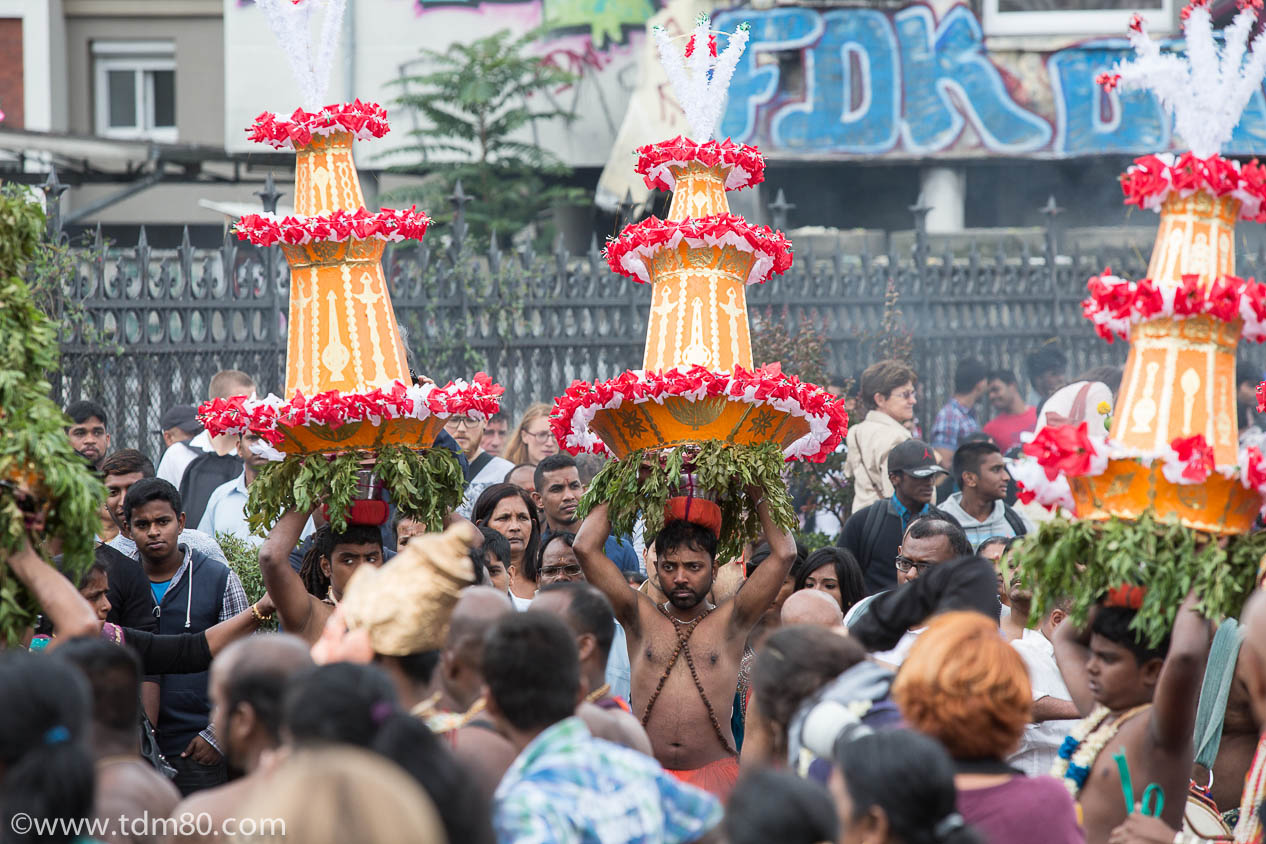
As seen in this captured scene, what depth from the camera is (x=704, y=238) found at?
657 cm

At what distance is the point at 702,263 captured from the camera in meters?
6.67

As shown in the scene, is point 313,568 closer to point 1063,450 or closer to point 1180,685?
point 1063,450

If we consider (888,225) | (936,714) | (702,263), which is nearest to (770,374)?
(702,263)

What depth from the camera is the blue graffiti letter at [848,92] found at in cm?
1739

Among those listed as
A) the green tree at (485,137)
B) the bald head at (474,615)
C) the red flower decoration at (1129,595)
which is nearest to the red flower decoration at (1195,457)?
the red flower decoration at (1129,595)

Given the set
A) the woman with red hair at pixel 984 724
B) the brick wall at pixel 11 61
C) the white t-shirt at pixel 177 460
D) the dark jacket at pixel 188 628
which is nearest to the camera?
the woman with red hair at pixel 984 724

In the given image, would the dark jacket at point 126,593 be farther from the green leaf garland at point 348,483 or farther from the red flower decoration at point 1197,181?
the red flower decoration at point 1197,181

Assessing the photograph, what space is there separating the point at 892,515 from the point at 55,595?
194 inches

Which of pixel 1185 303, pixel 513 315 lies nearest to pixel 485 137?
pixel 513 315

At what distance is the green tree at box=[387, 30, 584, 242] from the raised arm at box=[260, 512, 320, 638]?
1073cm

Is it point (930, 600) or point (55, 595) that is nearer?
point (55, 595)

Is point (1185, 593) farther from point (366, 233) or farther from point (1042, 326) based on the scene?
point (1042, 326)

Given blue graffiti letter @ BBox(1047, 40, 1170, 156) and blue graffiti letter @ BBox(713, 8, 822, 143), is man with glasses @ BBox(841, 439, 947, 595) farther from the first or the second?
blue graffiti letter @ BBox(1047, 40, 1170, 156)

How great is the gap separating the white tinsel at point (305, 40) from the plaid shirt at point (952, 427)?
5.91 metres
